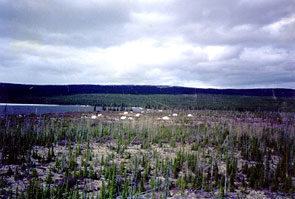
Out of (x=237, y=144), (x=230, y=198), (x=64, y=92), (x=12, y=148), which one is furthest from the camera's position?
(x=64, y=92)

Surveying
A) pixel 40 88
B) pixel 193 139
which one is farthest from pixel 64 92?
pixel 193 139

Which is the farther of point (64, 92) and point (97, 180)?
point (64, 92)

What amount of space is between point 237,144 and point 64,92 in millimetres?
91896

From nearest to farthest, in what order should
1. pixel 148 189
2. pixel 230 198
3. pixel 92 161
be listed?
pixel 230 198
pixel 148 189
pixel 92 161

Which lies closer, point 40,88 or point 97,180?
point 97,180

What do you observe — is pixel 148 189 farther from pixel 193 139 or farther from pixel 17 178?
pixel 193 139

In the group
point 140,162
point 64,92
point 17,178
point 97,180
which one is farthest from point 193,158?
point 64,92

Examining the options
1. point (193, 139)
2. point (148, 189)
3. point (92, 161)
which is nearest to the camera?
point (148, 189)

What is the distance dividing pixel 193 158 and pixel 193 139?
4959 millimetres

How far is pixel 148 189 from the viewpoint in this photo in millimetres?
6180

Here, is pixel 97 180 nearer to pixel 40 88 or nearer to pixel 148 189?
pixel 148 189

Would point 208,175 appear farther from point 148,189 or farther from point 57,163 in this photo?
point 57,163

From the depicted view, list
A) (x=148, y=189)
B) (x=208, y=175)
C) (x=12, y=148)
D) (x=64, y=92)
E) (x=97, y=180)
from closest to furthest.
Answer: (x=148, y=189)
(x=97, y=180)
(x=208, y=175)
(x=12, y=148)
(x=64, y=92)

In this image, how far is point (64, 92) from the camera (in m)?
94.2
